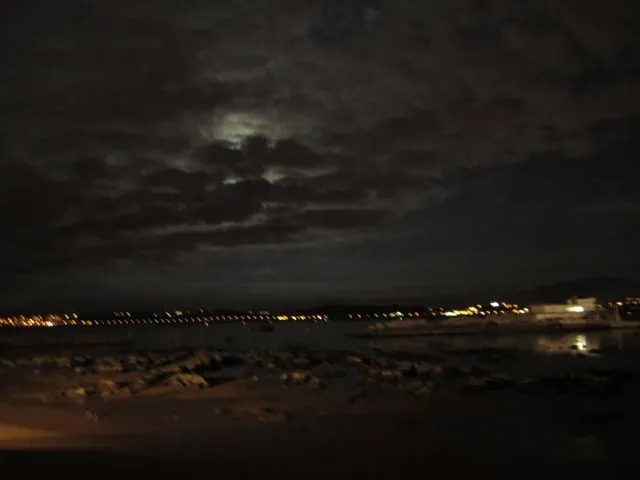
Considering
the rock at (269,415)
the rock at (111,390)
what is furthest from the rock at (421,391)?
the rock at (111,390)

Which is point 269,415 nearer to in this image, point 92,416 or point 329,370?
point 92,416

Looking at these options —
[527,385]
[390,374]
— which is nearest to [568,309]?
[390,374]

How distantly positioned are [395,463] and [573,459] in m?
3.67

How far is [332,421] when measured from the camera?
63.3 ft

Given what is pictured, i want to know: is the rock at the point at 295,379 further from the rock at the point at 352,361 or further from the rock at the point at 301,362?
the rock at the point at 352,361

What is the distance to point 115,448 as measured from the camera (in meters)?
15.4

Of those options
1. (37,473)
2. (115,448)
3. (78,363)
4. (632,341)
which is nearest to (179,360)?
(78,363)

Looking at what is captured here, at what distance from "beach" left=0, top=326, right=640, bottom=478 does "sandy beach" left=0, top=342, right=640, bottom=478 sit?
0.05 m

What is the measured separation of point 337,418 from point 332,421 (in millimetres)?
525

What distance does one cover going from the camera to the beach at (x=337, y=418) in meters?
14.3

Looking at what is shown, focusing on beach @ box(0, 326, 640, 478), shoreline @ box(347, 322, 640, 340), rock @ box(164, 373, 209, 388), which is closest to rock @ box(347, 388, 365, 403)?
beach @ box(0, 326, 640, 478)

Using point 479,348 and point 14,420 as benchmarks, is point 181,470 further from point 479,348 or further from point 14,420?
point 479,348

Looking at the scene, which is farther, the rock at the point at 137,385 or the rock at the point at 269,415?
the rock at the point at 137,385

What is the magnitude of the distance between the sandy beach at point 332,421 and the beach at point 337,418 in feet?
0.15
